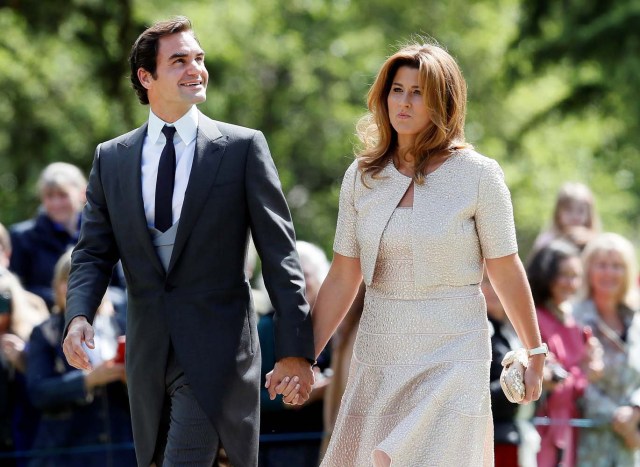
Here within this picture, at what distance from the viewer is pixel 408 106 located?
546 centimetres

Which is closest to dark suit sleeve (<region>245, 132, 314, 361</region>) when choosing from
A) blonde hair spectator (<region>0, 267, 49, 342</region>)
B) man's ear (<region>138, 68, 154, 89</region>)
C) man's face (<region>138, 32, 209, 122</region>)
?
man's face (<region>138, 32, 209, 122</region>)

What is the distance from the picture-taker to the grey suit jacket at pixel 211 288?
5.33m

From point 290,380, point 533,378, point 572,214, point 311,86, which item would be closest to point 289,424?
point 290,380

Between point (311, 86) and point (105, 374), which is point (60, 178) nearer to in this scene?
point (105, 374)

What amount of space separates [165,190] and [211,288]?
44cm

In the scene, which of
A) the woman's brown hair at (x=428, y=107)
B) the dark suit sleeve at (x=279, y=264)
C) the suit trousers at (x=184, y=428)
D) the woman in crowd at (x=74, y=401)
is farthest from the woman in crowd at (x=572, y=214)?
the suit trousers at (x=184, y=428)

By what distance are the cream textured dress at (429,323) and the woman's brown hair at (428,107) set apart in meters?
0.09

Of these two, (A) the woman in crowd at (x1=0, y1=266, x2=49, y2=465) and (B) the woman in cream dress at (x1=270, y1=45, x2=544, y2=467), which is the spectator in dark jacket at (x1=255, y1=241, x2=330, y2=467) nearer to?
(A) the woman in crowd at (x1=0, y1=266, x2=49, y2=465)

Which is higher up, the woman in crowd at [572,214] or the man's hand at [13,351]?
the woman in crowd at [572,214]

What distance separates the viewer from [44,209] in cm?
891

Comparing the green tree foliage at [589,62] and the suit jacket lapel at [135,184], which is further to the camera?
the green tree foliage at [589,62]

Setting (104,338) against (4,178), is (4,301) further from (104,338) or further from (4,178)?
A: (4,178)

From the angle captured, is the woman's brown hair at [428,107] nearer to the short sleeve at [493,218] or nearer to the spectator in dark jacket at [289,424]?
the short sleeve at [493,218]

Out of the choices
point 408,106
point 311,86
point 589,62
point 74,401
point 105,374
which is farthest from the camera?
point 311,86
